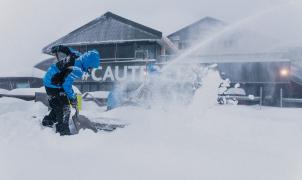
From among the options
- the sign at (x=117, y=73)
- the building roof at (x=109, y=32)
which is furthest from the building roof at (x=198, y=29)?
the sign at (x=117, y=73)

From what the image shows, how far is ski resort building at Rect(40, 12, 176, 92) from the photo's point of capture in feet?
57.1

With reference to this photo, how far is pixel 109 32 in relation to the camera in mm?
19188

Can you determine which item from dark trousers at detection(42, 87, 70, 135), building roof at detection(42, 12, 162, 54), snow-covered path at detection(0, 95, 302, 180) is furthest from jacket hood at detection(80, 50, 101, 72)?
building roof at detection(42, 12, 162, 54)

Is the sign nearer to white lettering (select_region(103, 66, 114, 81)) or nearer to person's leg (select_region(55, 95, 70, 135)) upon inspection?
white lettering (select_region(103, 66, 114, 81))

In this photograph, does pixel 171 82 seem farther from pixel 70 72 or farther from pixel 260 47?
pixel 260 47

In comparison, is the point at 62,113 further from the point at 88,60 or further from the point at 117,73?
the point at 117,73

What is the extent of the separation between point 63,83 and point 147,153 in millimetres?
2317

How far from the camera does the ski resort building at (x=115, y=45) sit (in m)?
17.4

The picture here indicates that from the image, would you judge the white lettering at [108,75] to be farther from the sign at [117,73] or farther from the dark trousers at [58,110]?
the dark trousers at [58,110]

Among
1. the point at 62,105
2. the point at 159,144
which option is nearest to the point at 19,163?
the point at 159,144

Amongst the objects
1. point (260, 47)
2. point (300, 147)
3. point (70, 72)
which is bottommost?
point (300, 147)

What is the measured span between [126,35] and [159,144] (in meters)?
15.6

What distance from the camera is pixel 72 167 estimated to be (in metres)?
2.76

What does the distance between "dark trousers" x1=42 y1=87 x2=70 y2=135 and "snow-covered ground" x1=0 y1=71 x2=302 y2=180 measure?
0.22 metres
